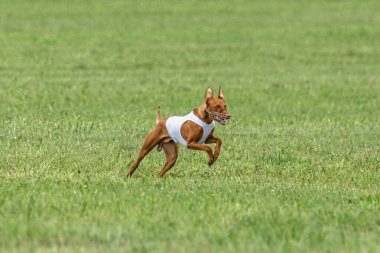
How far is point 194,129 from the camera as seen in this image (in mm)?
11680

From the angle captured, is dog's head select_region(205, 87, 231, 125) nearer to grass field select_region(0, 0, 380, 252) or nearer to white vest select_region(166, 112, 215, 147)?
white vest select_region(166, 112, 215, 147)

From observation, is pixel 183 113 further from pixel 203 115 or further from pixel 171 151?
pixel 203 115

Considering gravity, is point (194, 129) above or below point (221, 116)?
below

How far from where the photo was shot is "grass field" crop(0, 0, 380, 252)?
360 inches

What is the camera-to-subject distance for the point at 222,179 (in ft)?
40.9

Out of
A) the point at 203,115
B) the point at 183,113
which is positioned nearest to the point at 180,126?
the point at 203,115

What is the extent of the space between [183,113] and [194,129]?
29.1ft

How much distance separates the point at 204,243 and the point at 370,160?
6.19 meters

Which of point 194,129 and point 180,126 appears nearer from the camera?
point 194,129

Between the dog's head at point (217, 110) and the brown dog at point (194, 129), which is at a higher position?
the dog's head at point (217, 110)

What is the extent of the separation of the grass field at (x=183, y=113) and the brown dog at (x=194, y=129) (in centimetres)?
38

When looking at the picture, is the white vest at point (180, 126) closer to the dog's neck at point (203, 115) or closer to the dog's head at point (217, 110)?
the dog's neck at point (203, 115)

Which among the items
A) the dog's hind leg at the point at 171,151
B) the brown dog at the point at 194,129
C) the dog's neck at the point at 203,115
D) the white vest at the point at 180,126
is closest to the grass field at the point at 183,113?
the dog's hind leg at the point at 171,151

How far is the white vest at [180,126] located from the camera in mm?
11727
